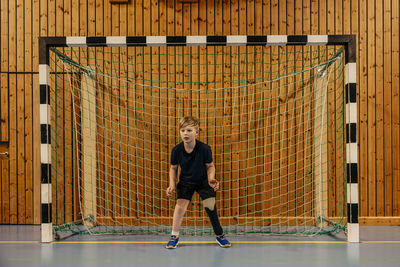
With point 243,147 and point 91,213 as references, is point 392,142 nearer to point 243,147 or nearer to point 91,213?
point 243,147

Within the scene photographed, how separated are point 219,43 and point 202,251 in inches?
93.6

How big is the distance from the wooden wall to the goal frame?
127 centimetres

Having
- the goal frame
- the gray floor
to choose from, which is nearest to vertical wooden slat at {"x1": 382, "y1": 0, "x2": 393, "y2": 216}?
the gray floor

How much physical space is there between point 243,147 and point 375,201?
2.20 meters

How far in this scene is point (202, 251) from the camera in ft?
11.2

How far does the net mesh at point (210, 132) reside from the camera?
15.9 feet

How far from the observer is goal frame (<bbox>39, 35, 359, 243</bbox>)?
3705 mm

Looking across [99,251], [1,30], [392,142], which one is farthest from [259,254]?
[1,30]

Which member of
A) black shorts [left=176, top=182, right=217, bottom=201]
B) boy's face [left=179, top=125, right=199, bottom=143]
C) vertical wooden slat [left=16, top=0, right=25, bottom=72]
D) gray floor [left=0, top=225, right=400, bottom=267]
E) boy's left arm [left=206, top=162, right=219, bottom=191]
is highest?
vertical wooden slat [left=16, top=0, right=25, bottom=72]

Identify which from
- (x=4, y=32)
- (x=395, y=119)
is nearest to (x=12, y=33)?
(x=4, y=32)

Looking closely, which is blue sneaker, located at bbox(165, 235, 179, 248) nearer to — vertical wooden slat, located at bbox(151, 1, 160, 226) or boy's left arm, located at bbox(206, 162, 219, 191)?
boy's left arm, located at bbox(206, 162, 219, 191)

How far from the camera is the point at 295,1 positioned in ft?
16.4

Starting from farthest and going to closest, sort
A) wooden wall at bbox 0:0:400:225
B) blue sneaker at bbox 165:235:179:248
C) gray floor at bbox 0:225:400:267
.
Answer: wooden wall at bbox 0:0:400:225
blue sneaker at bbox 165:235:179:248
gray floor at bbox 0:225:400:267

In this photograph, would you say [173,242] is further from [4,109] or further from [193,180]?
[4,109]
